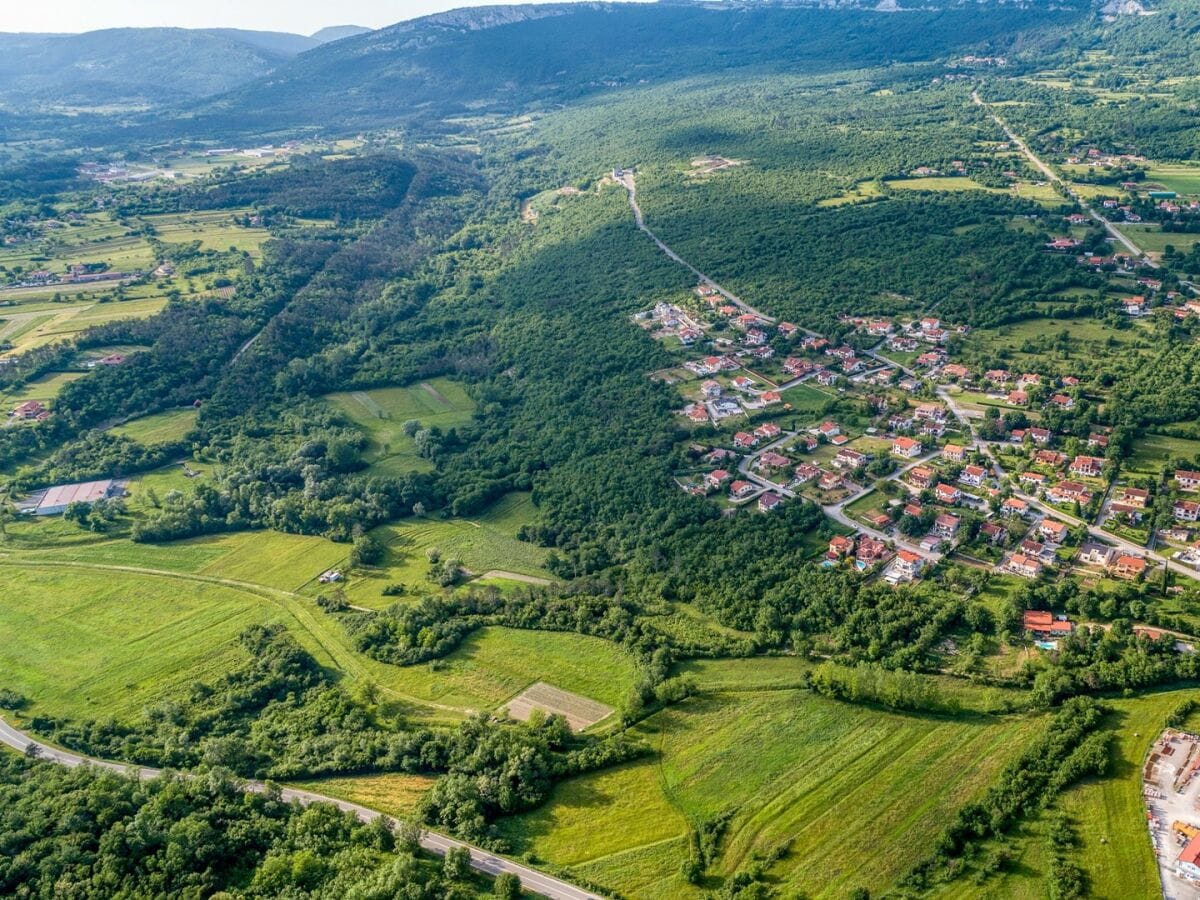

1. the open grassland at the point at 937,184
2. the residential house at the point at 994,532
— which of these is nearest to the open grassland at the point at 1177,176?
the open grassland at the point at 937,184

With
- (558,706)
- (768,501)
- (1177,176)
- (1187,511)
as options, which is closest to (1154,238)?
(1177,176)

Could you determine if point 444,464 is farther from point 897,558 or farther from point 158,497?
point 897,558

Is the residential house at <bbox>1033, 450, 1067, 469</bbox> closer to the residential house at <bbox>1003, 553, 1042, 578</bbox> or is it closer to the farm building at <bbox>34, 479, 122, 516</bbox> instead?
the residential house at <bbox>1003, 553, 1042, 578</bbox>

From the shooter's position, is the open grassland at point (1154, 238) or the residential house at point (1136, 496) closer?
the residential house at point (1136, 496)

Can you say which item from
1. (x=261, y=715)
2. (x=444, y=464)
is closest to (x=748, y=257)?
(x=444, y=464)

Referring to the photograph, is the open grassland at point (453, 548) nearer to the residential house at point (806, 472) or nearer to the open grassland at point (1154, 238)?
the residential house at point (806, 472)

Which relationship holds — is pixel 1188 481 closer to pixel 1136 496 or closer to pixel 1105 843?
pixel 1136 496
